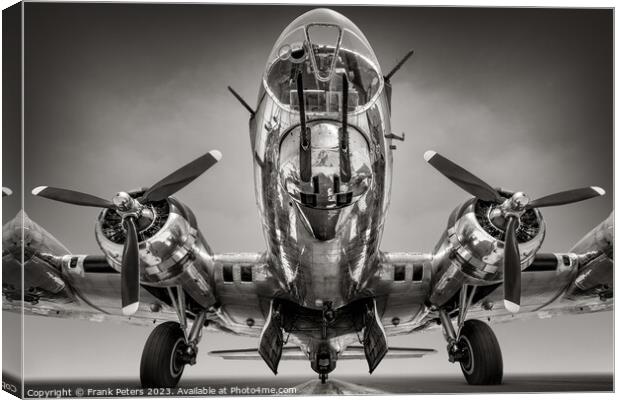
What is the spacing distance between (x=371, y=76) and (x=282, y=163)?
1351 millimetres

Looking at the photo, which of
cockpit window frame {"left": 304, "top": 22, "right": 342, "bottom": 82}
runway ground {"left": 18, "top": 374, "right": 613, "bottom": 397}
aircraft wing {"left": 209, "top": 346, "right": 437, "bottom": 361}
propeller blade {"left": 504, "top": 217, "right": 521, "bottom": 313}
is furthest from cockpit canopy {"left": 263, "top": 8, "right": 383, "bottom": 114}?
aircraft wing {"left": 209, "top": 346, "right": 437, "bottom": 361}

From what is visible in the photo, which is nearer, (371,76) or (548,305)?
(371,76)

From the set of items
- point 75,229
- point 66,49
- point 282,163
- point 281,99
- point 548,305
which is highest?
point 66,49

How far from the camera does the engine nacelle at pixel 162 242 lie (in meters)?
9.57

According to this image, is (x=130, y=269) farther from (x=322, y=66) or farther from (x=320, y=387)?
(x=322, y=66)

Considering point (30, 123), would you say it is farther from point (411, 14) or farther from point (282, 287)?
point (411, 14)

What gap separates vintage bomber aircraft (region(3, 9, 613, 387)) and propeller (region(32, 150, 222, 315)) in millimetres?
17

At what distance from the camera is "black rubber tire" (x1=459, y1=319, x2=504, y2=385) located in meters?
11.3

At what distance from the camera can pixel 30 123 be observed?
32.8 feet

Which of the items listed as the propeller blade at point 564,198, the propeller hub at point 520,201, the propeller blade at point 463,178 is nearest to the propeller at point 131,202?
the propeller blade at point 463,178

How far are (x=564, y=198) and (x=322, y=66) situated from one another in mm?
3973

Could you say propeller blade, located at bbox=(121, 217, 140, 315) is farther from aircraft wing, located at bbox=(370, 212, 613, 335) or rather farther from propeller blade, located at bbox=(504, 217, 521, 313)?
propeller blade, located at bbox=(504, 217, 521, 313)

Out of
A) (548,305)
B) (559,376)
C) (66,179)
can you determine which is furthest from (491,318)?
(66,179)

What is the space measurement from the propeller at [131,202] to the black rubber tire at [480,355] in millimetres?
4872
